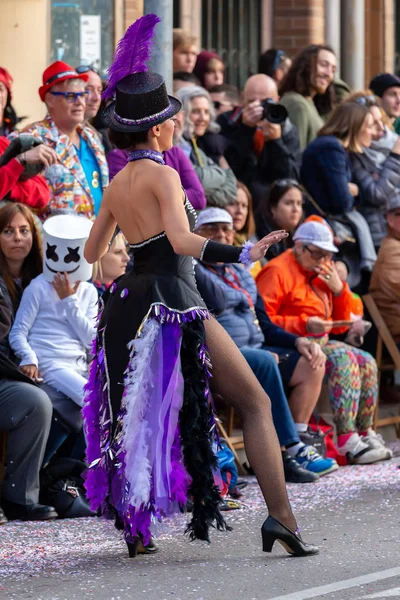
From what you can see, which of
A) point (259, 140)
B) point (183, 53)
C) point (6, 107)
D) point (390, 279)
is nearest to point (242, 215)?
point (259, 140)

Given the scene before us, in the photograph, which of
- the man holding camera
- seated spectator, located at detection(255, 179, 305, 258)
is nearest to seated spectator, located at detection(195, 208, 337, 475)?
seated spectator, located at detection(255, 179, 305, 258)

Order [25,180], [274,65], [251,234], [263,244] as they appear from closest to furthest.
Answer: [263,244] → [25,180] → [251,234] → [274,65]

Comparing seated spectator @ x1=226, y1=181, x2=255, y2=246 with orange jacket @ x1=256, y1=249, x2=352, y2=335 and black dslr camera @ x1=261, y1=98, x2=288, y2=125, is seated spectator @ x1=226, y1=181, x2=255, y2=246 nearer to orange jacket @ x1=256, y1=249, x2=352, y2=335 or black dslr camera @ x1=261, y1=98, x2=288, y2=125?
orange jacket @ x1=256, y1=249, x2=352, y2=335

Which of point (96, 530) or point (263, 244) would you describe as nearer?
point (263, 244)

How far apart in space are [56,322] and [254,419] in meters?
1.94

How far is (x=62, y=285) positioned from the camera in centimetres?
805

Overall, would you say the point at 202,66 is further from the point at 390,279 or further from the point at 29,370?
the point at 29,370

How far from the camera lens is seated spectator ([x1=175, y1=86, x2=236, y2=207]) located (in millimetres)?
9805

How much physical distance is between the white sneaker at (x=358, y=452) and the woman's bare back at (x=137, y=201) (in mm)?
3470

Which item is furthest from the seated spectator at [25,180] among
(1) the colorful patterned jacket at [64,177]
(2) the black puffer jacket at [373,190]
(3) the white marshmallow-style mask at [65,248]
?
(2) the black puffer jacket at [373,190]

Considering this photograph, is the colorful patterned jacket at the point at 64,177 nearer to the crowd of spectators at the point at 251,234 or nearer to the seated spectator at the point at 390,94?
the crowd of spectators at the point at 251,234

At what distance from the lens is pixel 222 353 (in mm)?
6477

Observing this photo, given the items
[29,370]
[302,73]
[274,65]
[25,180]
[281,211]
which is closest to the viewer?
[29,370]

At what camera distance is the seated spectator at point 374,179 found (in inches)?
442
